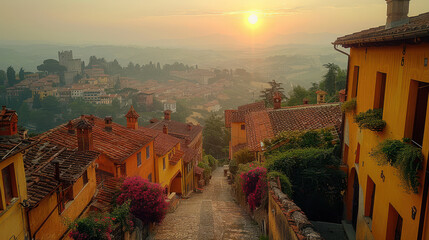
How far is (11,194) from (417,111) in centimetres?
850

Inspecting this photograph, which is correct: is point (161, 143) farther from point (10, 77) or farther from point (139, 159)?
point (10, 77)

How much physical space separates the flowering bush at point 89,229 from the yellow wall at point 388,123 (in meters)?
7.30

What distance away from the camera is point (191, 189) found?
1195 inches

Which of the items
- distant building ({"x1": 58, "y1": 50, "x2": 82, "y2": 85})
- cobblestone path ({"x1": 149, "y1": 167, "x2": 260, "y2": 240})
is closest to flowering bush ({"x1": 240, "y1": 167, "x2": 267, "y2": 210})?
cobblestone path ({"x1": 149, "y1": 167, "x2": 260, "y2": 240})

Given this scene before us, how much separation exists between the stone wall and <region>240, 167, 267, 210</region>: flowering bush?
120 cm

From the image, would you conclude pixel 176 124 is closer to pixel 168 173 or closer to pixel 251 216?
pixel 168 173

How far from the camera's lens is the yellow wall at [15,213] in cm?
645

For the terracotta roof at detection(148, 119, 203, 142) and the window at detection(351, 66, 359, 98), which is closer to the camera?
the window at detection(351, 66, 359, 98)

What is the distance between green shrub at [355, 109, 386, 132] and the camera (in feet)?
23.6

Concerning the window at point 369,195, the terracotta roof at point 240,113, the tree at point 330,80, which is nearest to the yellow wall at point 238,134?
the terracotta roof at point 240,113

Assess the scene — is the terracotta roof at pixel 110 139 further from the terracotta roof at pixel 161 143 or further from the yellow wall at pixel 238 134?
the yellow wall at pixel 238 134

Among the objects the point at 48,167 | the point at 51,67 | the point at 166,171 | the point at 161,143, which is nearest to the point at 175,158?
the point at 161,143

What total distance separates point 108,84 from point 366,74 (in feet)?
578

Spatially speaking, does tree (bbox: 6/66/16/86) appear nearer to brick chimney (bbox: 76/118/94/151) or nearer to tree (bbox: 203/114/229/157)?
tree (bbox: 203/114/229/157)
